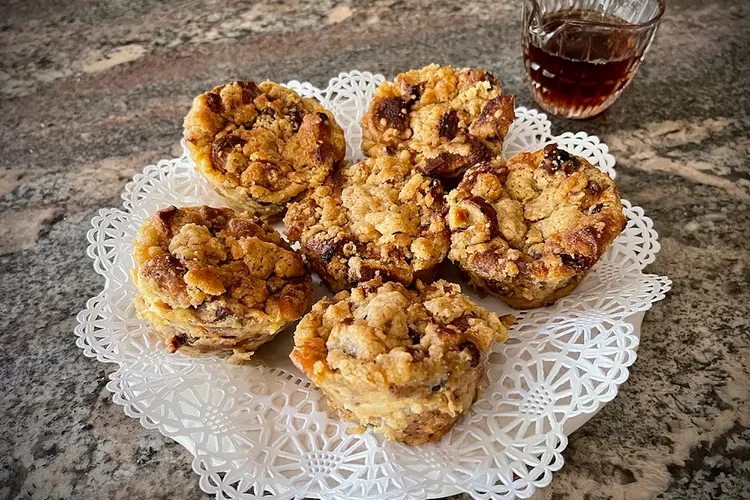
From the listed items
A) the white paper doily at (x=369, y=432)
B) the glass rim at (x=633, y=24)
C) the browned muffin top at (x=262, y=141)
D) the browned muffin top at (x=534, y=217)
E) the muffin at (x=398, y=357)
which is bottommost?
the white paper doily at (x=369, y=432)

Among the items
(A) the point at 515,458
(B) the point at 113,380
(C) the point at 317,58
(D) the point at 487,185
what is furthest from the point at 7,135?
(A) the point at 515,458

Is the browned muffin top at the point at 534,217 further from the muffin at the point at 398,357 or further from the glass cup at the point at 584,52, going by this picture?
the glass cup at the point at 584,52

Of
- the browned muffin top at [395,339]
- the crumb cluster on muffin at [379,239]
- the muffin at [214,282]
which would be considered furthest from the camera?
the muffin at [214,282]

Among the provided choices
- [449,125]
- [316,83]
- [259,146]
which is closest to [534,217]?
[449,125]

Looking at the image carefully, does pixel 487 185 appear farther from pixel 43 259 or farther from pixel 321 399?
pixel 43 259

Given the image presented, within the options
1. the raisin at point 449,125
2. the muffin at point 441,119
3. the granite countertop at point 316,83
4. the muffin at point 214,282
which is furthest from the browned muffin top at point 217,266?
the raisin at point 449,125

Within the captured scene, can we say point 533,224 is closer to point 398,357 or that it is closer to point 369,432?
point 398,357
